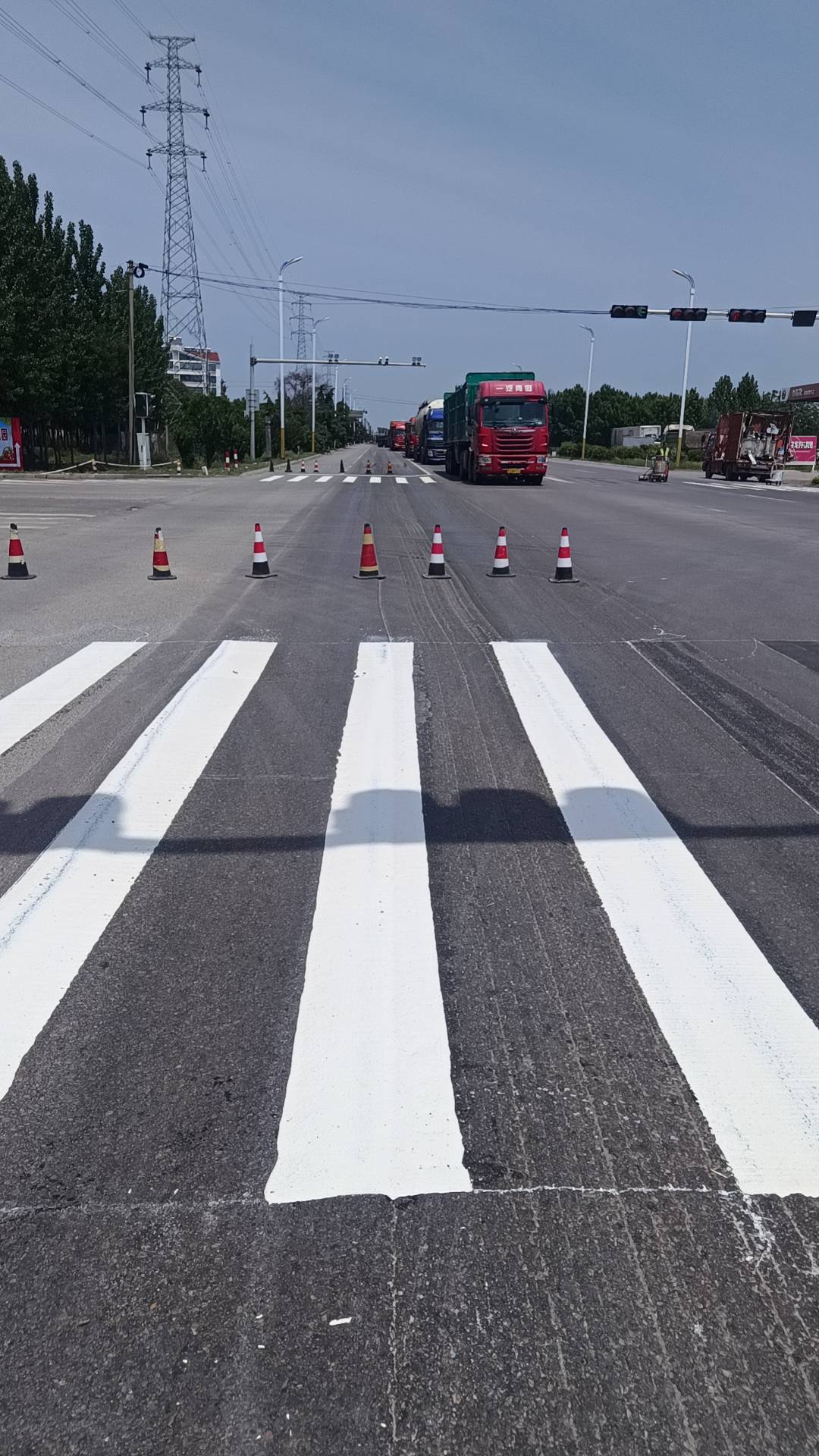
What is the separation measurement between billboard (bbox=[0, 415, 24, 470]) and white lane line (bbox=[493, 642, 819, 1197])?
42.8m

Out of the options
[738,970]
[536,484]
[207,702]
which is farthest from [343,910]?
[536,484]

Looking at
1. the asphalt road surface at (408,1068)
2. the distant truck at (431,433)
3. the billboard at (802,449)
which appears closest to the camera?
the asphalt road surface at (408,1068)

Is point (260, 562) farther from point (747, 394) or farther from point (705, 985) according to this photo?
point (747, 394)

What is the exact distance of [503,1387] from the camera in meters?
2.20

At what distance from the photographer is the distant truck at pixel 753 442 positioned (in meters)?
49.8

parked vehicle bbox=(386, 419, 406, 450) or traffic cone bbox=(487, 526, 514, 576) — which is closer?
traffic cone bbox=(487, 526, 514, 576)

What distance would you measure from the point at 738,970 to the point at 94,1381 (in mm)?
2502

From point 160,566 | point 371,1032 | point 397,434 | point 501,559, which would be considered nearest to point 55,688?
point 371,1032

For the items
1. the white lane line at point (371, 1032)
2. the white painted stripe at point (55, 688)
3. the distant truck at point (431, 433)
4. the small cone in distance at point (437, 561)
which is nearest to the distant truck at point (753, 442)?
the distant truck at point (431, 433)

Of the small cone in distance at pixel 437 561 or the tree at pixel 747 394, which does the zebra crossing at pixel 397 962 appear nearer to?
the small cone in distance at pixel 437 561

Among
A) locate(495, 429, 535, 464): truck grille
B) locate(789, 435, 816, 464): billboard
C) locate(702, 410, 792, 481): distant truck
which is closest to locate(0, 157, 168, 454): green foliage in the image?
locate(495, 429, 535, 464): truck grille

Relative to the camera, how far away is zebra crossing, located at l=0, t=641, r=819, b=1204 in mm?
2936

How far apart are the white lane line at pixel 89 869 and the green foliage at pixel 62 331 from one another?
39.2m

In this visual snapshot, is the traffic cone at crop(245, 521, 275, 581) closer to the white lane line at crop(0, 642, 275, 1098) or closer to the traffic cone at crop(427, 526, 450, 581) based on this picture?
the traffic cone at crop(427, 526, 450, 581)
